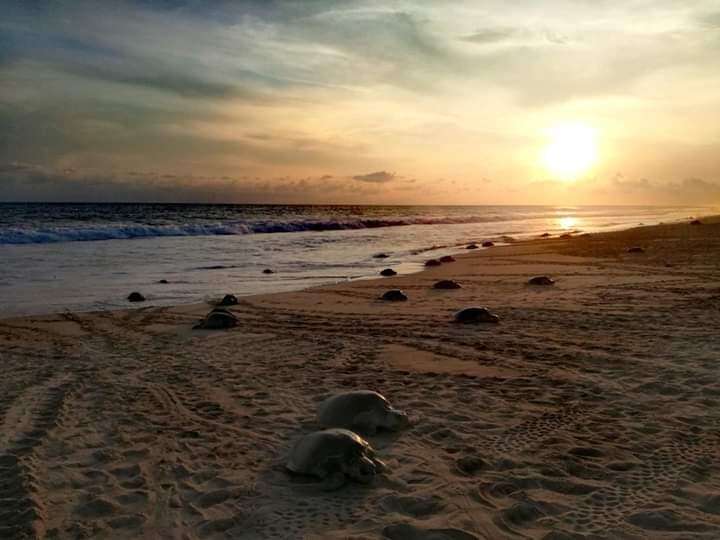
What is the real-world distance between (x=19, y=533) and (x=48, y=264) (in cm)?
2123

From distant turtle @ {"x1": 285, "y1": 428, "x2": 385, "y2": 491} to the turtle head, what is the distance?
0.80 m

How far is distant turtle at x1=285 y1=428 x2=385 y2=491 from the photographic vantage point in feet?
15.8

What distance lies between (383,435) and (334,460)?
1084mm

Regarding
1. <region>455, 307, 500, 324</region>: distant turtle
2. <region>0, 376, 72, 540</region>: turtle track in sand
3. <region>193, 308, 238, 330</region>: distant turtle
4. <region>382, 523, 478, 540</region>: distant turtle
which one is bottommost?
<region>0, 376, 72, 540</region>: turtle track in sand

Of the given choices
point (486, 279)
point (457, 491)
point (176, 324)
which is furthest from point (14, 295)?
point (457, 491)

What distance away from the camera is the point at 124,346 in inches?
397

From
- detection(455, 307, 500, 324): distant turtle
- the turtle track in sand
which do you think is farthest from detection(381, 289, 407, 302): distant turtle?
the turtle track in sand

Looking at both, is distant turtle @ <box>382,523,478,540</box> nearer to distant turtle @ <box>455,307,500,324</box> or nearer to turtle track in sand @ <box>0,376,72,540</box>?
turtle track in sand @ <box>0,376,72,540</box>

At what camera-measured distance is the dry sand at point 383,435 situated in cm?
430

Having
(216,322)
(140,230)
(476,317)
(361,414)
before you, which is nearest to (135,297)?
(216,322)

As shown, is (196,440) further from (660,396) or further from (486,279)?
(486,279)

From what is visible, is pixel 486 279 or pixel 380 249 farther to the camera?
pixel 380 249

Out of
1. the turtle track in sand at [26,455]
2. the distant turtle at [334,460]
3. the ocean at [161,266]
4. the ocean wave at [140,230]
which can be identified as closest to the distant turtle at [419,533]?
the distant turtle at [334,460]

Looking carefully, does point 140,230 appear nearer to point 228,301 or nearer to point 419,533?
point 228,301
